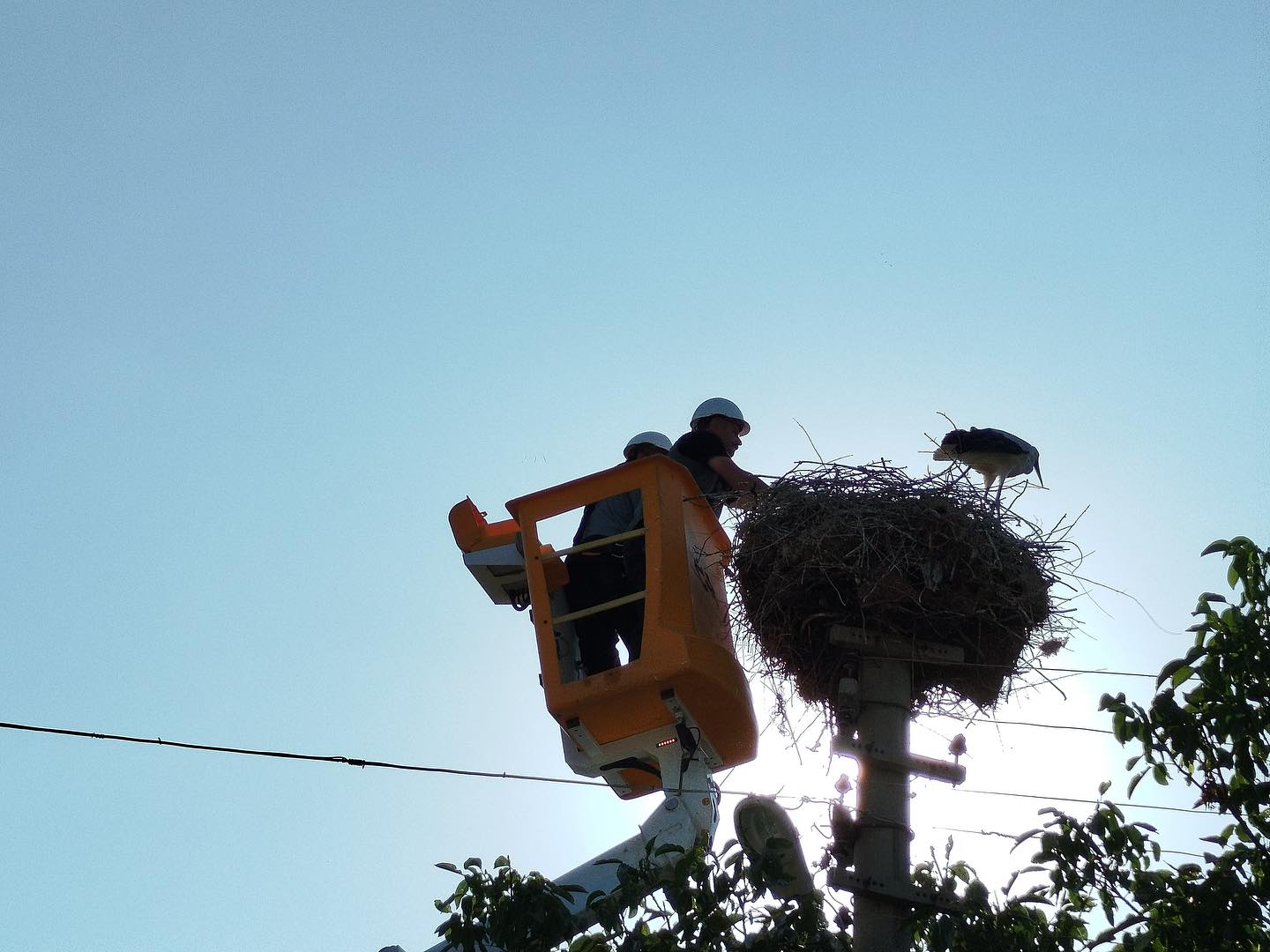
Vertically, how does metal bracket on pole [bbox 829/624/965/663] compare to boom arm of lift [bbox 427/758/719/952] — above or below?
above

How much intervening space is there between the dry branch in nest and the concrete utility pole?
0.11m

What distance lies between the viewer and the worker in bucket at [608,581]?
30.2 ft

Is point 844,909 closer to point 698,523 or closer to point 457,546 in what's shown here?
point 698,523

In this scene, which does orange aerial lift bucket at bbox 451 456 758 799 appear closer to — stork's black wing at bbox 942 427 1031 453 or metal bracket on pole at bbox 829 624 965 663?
metal bracket on pole at bbox 829 624 965 663

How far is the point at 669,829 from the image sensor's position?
895cm

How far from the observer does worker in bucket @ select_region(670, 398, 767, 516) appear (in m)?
9.66

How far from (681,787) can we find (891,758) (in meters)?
1.26

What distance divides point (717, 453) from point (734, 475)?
0.21 metres

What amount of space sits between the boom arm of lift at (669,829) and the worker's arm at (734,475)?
150cm

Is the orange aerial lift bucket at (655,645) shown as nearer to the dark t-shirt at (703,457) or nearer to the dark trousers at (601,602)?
the dark trousers at (601,602)

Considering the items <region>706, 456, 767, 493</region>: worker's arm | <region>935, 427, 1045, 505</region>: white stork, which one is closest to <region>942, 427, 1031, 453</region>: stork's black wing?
<region>935, 427, 1045, 505</region>: white stork

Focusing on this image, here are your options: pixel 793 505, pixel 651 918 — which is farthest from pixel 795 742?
pixel 651 918

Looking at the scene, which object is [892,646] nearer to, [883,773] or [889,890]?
[883,773]

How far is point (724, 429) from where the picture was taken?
10.2m
